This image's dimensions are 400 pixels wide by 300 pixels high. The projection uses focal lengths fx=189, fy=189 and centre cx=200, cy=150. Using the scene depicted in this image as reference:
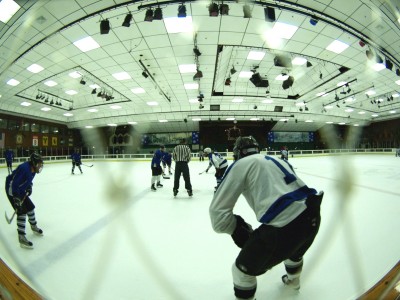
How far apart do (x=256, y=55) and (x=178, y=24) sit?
2997 millimetres

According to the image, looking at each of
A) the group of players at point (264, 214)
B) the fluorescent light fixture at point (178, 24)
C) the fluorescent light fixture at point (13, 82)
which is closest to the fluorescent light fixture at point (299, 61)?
the fluorescent light fixture at point (178, 24)

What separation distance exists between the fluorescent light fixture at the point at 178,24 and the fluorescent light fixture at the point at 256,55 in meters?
2.40

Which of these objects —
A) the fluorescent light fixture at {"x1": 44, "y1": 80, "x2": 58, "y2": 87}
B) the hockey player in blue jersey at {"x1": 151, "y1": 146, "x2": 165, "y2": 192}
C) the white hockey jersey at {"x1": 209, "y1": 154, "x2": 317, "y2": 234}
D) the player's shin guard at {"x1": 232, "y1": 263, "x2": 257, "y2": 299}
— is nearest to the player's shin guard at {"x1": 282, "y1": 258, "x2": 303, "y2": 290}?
the player's shin guard at {"x1": 232, "y1": 263, "x2": 257, "y2": 299}

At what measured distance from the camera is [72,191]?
4.57 m

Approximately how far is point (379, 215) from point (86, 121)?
60.5 ft

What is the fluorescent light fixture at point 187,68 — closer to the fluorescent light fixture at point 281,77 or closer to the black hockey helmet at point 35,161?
the fluorescent light fixture at point 281,77

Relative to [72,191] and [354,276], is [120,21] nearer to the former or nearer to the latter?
[72,191]

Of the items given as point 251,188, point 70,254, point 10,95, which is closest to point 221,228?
point 251,188

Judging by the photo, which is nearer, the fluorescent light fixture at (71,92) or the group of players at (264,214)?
the group of players at (264,214)

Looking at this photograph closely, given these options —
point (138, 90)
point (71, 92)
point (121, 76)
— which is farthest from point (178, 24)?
point (71, 92)

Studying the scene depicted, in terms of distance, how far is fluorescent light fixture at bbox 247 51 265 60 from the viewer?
6402 millimetres

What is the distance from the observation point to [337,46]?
19.4 feet

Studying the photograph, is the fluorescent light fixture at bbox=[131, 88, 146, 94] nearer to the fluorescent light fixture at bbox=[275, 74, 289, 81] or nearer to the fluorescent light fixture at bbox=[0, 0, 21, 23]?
the fluorescent light fixture at bbox=[275, 74, 289, 81]

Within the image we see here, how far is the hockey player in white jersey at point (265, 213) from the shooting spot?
945mm
